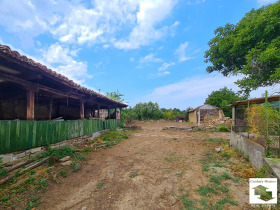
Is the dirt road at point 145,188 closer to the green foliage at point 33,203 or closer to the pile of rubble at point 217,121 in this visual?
the green foliage at point 33,203

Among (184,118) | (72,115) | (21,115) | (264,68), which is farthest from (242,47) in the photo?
(184,118)

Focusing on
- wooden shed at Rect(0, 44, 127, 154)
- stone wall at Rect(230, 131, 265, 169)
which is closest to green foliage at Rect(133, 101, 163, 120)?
wooden shed at Rect(0, 44, 127, 154)

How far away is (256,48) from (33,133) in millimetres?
12819

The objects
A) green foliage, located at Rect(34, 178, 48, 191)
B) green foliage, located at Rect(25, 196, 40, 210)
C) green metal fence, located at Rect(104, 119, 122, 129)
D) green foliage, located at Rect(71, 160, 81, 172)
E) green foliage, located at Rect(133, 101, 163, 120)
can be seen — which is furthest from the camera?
green foliage, located at Rect(133, 101, 163, 120)

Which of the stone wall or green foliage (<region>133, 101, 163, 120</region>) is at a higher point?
green foliage (<region>133, 101, 163, 120</region>)

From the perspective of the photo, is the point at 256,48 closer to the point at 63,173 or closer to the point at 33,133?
the point at 63,173

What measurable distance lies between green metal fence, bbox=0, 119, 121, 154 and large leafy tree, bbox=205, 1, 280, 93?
10.4 metres

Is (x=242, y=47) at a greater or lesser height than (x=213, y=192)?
greater

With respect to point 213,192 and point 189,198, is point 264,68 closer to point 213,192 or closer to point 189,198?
point 213,192

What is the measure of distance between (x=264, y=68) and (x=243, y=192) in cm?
786

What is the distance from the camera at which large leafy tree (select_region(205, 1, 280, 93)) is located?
6.82 metres

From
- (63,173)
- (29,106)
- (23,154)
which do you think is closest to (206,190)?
(63,173)

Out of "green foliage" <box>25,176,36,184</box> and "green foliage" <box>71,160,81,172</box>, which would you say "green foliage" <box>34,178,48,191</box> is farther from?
"green foliage" <box>71,160,81,172</box>

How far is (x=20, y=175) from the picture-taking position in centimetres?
372
